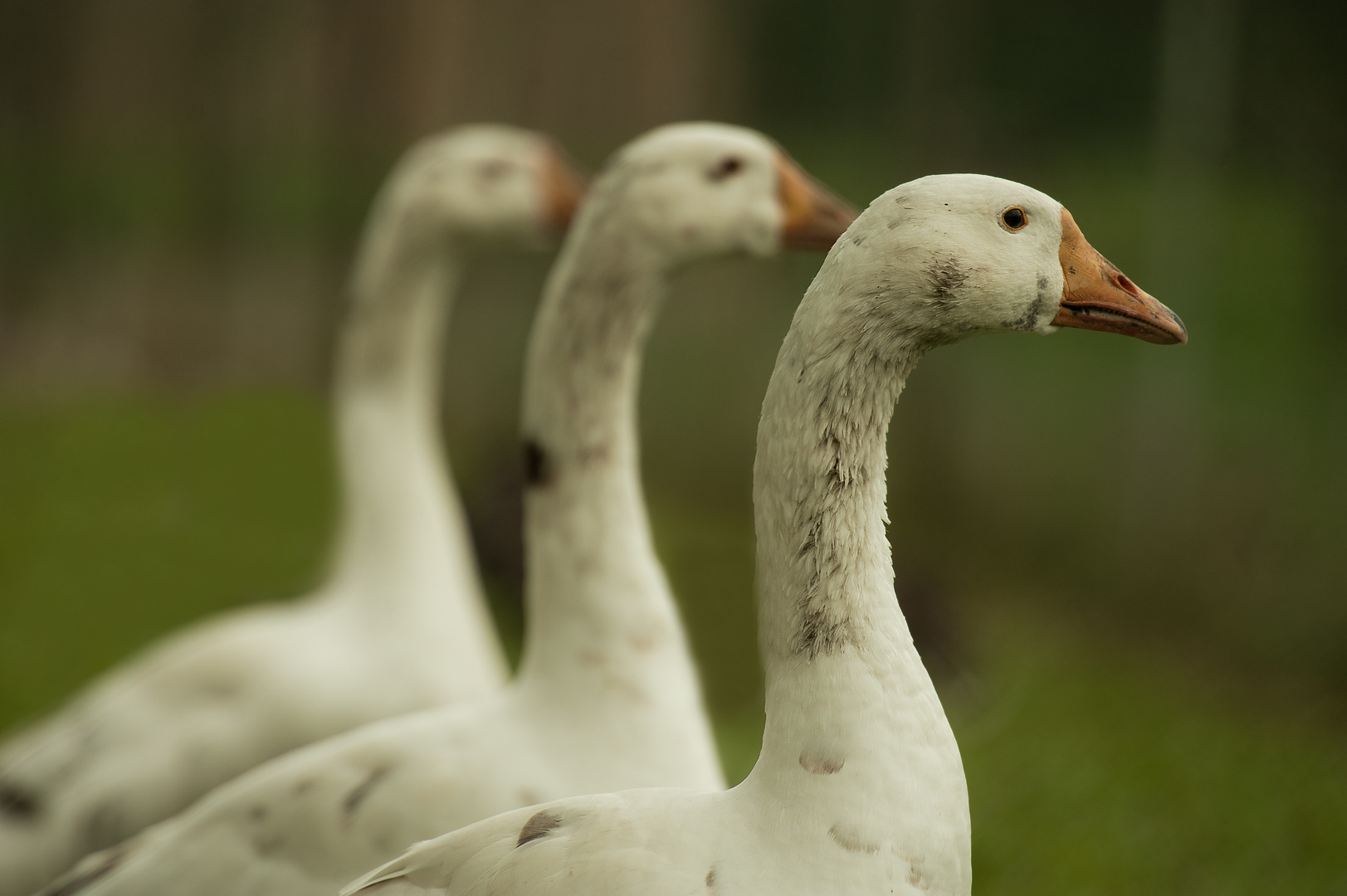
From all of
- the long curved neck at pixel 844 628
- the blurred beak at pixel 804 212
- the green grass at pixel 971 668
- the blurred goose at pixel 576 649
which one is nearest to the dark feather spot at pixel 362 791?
the blurred goose at pixel 576 649

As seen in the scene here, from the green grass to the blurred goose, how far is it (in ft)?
5.11

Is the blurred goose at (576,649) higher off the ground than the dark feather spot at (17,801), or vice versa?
the blurred goose at (576,649)

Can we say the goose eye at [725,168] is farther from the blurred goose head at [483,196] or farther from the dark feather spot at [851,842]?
the dark feather spot at [851,842]

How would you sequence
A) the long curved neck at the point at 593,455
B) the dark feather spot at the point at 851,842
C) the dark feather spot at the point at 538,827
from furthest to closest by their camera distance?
1. the long curved neck at the point at 593,455
2. the dark feather spot at the point at 538,827
3. the dark feather spot at the point at 851,842

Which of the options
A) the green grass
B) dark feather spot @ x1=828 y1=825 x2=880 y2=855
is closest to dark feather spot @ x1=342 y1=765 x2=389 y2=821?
dark feather spot @ x1=828 y1=825 x2=880 y2=855

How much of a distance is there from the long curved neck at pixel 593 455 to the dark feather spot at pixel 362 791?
28cm

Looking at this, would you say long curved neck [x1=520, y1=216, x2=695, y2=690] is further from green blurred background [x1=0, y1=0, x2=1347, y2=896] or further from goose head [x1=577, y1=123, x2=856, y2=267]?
green blurred background [x1=0, y1=0, x2=1347, y2=896]

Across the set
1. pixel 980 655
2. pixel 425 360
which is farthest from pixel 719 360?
pixel 425 360

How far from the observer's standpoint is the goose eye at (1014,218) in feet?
4.07

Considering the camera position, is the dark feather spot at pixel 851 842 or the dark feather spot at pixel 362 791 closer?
the dark feather spot at pixel 851 842

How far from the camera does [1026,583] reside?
17.0 feet

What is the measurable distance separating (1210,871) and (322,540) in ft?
15.4

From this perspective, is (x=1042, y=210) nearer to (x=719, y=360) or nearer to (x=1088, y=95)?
(x=1088, y=95)

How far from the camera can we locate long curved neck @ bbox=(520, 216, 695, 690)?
191 centimetres
